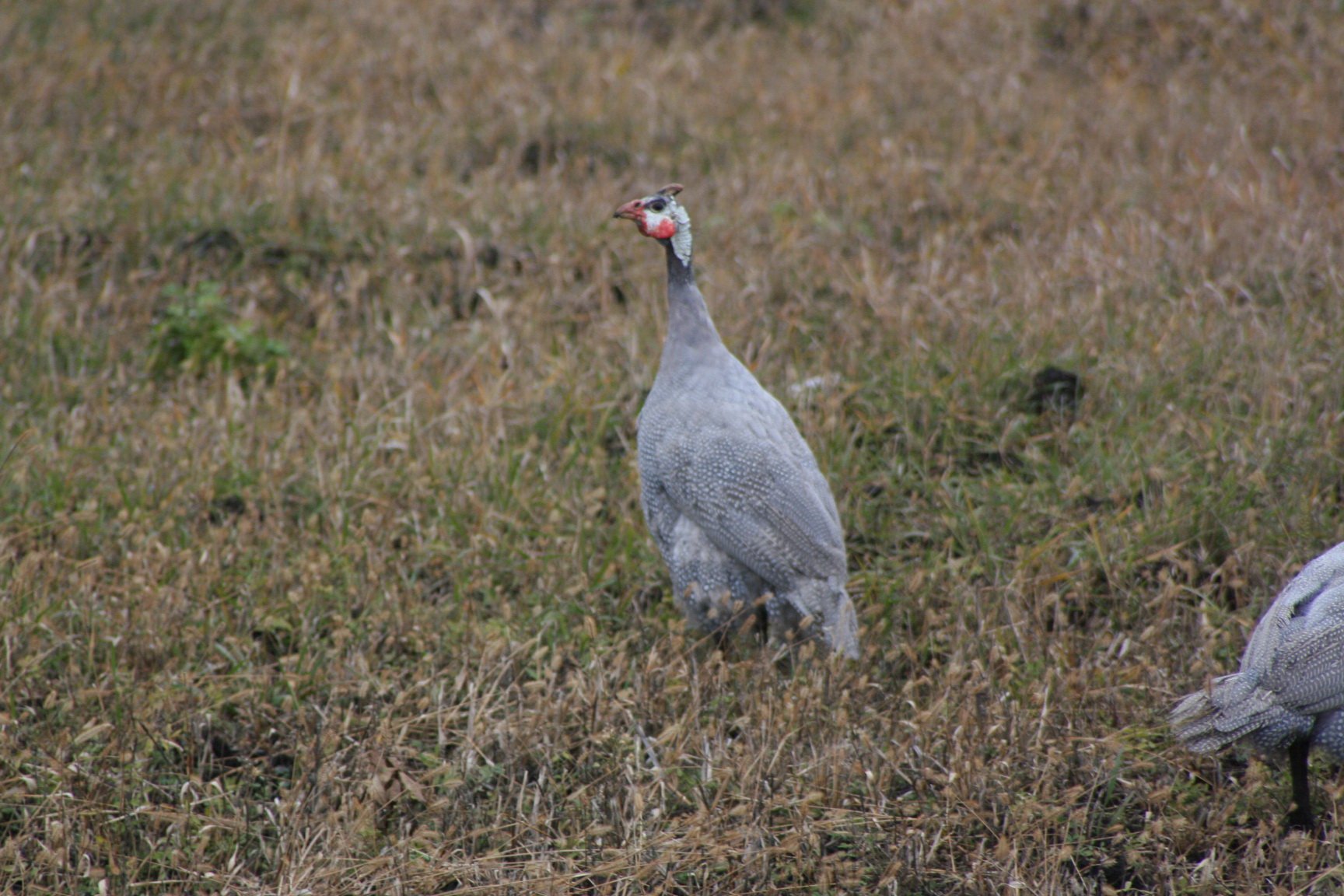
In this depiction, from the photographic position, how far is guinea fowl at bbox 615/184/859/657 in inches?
143

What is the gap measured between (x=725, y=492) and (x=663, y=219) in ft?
2.71

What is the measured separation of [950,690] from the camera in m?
3.35

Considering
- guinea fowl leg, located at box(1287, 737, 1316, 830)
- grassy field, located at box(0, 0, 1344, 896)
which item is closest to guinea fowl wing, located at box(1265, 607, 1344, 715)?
guinea fowl leg, located at box(1287, 737, 1316, 830)

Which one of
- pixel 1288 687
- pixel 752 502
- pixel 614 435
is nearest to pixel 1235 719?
pixel 1288 687

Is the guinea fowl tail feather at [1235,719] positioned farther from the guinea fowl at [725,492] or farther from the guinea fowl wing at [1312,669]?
the guinea fowl at [725,492]

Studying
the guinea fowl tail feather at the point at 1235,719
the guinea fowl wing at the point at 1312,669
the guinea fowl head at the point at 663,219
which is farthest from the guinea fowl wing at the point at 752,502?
the guinea fowl wing at the point at 1312,669

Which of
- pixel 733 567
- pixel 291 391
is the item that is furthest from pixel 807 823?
pixel 291 391

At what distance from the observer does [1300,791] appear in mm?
2926

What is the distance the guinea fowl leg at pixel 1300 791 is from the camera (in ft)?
9.59

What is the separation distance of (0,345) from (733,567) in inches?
123

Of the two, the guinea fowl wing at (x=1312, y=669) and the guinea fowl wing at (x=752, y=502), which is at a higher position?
the guinea fowl wing at (x=1312, y=669)

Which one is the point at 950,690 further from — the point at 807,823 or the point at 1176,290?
the point at 1176,290

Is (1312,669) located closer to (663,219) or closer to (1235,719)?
(1235,719)

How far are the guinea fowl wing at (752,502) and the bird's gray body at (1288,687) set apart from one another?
1.06 m
